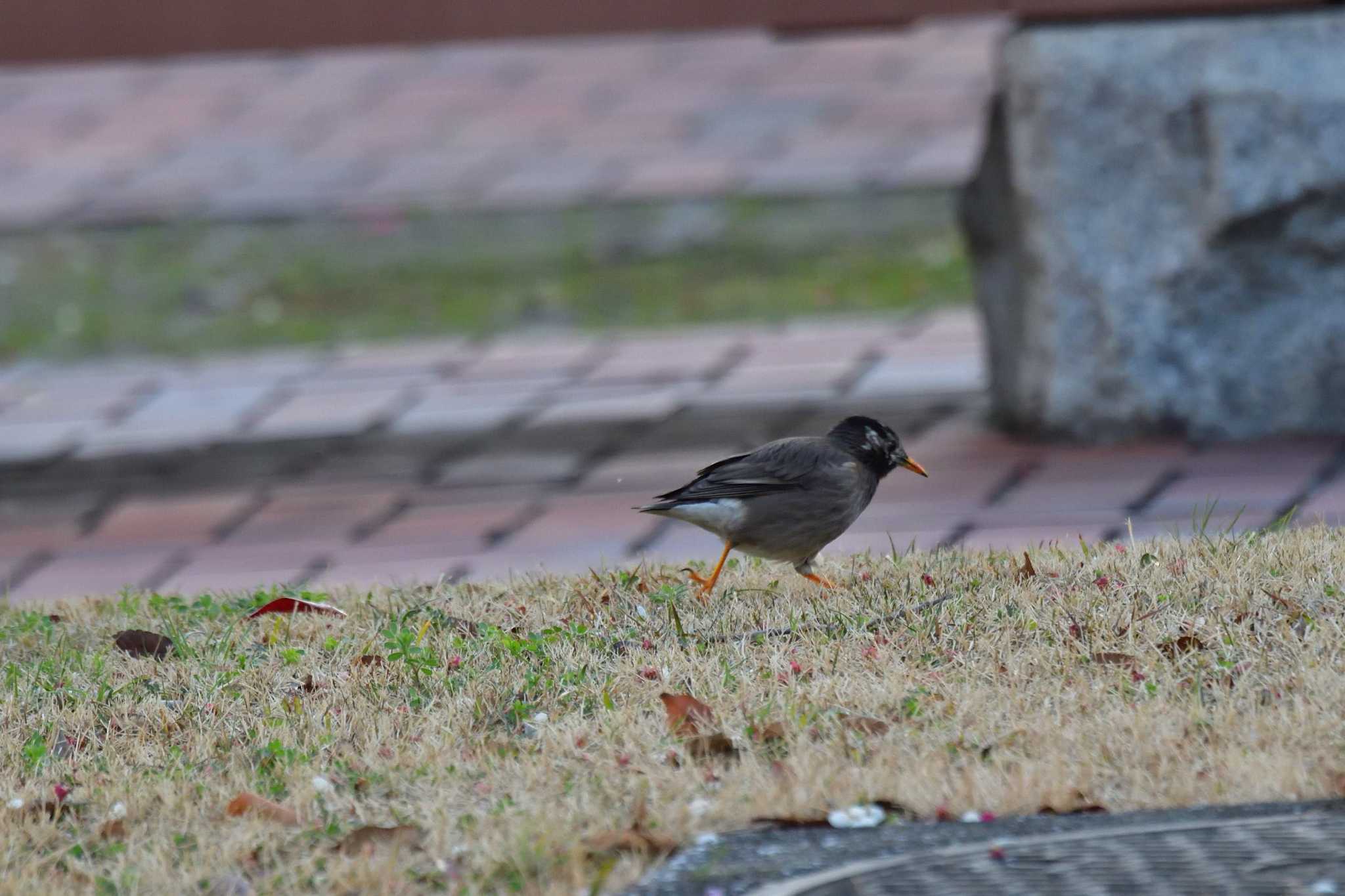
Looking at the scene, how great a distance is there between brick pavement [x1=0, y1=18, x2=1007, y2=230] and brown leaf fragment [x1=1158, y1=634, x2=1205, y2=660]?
235 inches

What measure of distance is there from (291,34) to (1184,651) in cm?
326

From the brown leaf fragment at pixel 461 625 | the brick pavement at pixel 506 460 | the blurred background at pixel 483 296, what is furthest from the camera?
the blurred background at pixel 483 296

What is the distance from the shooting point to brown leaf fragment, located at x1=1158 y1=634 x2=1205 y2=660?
11.5 feet

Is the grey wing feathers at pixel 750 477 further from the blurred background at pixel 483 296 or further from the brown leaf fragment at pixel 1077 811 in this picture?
the brown leaf fragment at pixel 1077 811

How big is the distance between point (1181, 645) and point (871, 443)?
39.2 inches

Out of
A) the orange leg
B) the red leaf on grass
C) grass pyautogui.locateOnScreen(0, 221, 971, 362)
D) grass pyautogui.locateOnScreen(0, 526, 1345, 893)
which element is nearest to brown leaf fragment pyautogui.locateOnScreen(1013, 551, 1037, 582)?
grass pyautogui.locateOnScreen(0, 526, 1345, 893)

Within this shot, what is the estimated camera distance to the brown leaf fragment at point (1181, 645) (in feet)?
11.5

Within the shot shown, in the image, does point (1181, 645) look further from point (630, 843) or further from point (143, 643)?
point (143, 643)

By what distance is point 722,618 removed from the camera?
3934 mm

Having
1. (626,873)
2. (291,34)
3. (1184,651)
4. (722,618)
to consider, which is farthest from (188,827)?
(291,34)

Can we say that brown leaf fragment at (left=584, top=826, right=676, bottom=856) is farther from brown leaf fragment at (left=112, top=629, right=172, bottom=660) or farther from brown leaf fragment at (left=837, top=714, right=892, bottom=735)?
brown leaf fragment at (left=112, top=629, right=172, bottom=660)

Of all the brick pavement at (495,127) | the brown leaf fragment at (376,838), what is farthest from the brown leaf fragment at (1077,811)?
the brick pavement at (495,127)

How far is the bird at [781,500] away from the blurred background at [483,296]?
1.70ft

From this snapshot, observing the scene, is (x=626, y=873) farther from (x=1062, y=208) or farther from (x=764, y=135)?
(x=764, y=135)
